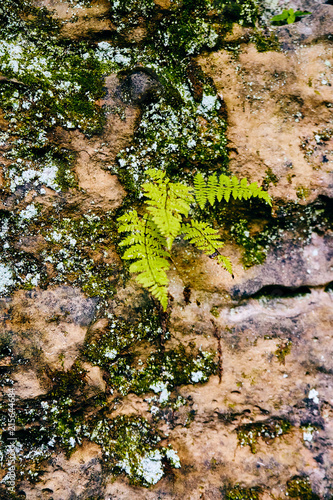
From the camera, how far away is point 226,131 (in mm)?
3945

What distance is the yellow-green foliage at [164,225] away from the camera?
3.19 m

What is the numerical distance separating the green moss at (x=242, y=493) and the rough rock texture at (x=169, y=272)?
24mm

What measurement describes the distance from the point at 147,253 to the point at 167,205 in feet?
1.90

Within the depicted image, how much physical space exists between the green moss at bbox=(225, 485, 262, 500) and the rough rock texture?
0.02 m

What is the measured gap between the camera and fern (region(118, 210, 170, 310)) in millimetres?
3176

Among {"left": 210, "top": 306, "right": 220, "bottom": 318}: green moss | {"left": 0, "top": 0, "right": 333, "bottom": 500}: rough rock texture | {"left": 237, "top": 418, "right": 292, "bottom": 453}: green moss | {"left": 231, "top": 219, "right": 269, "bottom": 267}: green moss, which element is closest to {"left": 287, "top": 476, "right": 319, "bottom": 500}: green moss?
{"left": 0, "top": 0, "right": 333, "bottom": 500}: rough rock texture

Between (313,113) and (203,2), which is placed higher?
(203,2)

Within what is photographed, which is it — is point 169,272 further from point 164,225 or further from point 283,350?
point 283,350

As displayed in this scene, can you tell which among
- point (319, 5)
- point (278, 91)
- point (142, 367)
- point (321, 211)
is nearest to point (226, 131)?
point (278, 91)

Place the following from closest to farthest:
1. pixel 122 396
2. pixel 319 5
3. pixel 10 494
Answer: pixel 10 494
pixel 122 396
pixel 319 5

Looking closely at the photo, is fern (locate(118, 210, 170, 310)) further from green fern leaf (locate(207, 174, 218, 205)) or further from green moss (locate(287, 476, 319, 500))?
green moss (locate(287, 476, 319, 500))

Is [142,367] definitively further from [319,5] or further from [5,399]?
[319,5]

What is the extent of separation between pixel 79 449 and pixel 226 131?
436 centimetres

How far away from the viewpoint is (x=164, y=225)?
315cm
